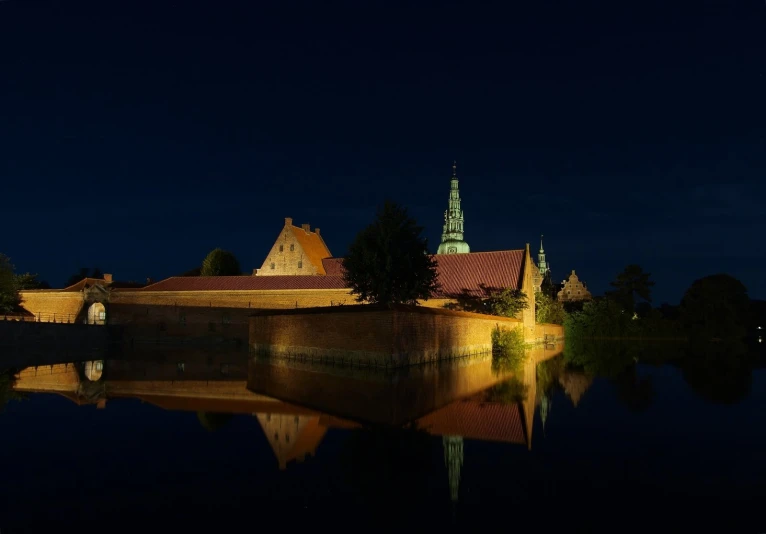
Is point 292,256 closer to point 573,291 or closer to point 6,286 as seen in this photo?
point 6,286

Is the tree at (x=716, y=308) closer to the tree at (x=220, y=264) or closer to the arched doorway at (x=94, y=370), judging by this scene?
the tree at (x=220, y=264)

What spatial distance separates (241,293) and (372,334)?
21.9 meters

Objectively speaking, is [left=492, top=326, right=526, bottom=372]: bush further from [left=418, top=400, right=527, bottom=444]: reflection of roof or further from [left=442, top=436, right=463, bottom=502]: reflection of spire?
[left=442, top=436, right=463, bottom=502]: reflection of spire

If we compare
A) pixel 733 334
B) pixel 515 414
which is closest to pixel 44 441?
pixel 515 414

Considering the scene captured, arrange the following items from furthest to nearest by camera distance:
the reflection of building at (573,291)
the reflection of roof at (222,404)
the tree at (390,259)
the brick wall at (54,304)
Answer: the reflection of building at (573,291), the brick wall at (54,304), the tree at (390,259), the reflection of roof at (222,404)

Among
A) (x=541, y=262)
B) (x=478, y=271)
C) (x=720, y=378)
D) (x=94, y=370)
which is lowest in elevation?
(x=720, y=378)

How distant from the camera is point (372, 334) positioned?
2139 centimetres

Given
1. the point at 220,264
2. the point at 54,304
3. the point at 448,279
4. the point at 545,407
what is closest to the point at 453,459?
the point at 545,407

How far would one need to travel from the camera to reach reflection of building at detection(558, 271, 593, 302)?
271 feet

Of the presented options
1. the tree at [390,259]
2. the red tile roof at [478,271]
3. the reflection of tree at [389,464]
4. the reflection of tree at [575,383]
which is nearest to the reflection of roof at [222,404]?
the reflection of tree at [389,464]

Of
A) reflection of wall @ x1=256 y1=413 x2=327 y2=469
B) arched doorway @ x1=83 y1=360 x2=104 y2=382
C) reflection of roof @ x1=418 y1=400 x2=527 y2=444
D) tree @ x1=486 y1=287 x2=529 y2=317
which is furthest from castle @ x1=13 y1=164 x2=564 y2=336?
reflection of wall @ x1=256 y1=413 x2=327 y2=469

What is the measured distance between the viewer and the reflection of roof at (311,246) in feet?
165

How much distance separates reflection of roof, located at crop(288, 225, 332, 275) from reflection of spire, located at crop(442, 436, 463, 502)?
40.4 m

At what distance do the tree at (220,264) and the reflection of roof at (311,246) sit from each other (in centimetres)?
966
